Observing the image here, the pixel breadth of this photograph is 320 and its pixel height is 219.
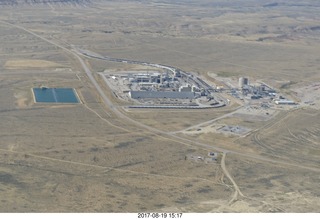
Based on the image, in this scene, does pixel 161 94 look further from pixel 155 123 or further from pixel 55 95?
pixel 55 95

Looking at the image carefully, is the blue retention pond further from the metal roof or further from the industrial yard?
the metal roof

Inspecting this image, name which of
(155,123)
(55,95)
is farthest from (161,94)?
(55,95)

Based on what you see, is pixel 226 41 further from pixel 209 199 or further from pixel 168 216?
pixel 168 216

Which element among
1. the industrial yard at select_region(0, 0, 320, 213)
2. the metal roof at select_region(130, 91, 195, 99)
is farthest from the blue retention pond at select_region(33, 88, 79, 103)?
the metal roof at select_region(130, 91, 195, 99)

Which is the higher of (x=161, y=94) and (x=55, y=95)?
(x=161, y=94)

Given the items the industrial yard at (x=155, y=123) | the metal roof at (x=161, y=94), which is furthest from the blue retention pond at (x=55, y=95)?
the metal roof at (x=161, y=94)

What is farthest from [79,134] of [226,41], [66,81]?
[226,41]

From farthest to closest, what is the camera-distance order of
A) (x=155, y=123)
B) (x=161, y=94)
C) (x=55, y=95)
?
(x=161, y=94) < (x=55, y=95) < (x=155, y=123)

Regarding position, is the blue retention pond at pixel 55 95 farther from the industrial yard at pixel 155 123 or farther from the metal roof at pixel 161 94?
the metal roof at pixel 161 94
